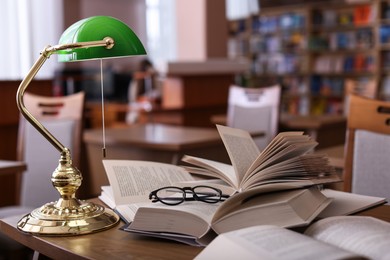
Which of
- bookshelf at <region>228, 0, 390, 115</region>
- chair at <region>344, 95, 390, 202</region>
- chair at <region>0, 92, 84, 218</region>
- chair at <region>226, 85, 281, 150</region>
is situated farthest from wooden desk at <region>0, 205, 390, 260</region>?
bookshelf at <region>228, 0, 390, 115</region>

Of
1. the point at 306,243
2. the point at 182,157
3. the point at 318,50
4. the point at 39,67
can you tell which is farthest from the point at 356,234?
the point at 318,50

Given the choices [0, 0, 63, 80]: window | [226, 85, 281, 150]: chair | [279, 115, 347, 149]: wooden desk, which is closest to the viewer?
[226, 85, 281, 150]: chair

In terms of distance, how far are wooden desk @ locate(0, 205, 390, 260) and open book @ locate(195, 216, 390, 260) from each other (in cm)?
11

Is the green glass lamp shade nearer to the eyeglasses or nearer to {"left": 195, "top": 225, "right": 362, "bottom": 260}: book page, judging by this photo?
the eyeglasses

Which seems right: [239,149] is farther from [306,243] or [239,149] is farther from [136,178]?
[306,243]

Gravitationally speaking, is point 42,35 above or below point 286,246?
above

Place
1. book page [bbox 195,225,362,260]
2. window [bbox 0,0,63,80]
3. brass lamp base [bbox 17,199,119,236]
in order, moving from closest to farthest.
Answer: book page [bbox 195,225,362,260] → brass lamp base [bbox 17,199,119,236] → window [bbox 0,0,63,80]

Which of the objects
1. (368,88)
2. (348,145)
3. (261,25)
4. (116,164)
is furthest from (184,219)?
(261,25)

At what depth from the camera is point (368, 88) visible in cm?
470

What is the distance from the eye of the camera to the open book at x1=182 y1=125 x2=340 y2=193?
108cm

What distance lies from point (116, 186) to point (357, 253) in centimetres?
57

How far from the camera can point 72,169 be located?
45.8 inches

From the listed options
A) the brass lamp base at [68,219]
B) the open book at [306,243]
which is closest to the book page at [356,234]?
the open book at [306,243]

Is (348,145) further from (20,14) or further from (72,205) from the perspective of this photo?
(20,14)
